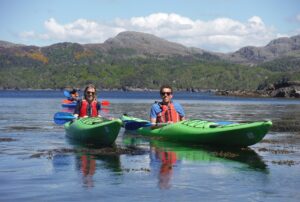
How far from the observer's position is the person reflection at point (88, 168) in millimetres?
12961

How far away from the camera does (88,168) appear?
14953mm

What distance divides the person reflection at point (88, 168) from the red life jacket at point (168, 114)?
18.8 feet

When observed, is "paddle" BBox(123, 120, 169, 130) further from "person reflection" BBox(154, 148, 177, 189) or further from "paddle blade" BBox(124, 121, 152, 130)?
"person reflection" BBox(154, 148, 177, 189)

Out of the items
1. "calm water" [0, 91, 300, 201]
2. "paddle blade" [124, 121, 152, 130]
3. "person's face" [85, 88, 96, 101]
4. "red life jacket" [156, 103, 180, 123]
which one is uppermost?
"person's face" [85, 88, 96, 101]

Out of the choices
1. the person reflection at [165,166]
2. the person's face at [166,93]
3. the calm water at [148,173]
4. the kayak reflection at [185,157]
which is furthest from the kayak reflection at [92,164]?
the person's face at [166,93]

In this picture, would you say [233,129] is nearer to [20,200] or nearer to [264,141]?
[264,141]

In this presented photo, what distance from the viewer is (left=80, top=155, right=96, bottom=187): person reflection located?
13.0 metres

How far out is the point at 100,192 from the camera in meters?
11.6

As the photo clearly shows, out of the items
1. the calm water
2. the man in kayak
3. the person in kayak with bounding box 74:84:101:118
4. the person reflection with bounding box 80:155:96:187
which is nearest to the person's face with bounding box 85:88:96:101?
the person in kayak with bounding box 74:84:101:118

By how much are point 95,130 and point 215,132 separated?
15.0ft

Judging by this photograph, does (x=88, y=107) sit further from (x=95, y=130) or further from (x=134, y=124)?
(x=134, y=124)

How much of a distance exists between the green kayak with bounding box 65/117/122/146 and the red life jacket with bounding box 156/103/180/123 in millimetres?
2767

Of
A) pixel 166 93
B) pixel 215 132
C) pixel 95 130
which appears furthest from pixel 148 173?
pixel 166 93

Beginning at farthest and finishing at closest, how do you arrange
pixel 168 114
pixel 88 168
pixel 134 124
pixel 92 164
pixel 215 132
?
pixel 134 124
pixel 168 114
pixel 215 132
pixel 92 164
pixel 88 168
